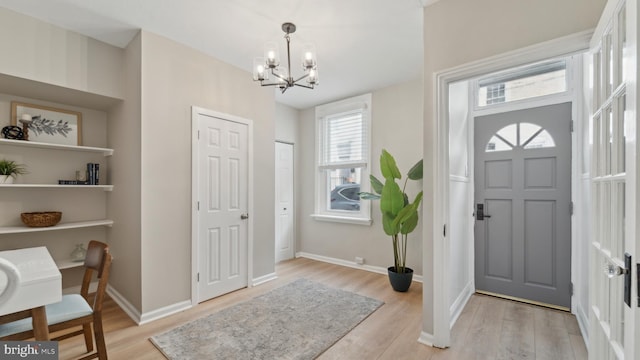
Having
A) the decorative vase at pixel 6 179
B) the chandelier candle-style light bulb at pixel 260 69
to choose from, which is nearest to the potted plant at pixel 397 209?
the chandelier candle-style light bulb at pixel 260 69

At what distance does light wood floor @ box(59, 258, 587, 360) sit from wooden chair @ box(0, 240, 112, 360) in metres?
0.37

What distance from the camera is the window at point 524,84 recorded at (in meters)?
2.77

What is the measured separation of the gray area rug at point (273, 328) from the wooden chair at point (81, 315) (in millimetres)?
495

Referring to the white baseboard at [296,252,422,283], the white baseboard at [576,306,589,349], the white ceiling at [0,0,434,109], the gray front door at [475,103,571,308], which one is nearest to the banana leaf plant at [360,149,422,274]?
the white baseboard at [296,252,422,283]

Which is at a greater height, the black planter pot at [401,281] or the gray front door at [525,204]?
the gray front door at [525,204]

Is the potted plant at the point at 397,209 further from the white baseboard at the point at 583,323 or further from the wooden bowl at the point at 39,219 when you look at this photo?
the wooden bowl at the point at 39,219

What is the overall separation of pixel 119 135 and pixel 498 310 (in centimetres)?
437

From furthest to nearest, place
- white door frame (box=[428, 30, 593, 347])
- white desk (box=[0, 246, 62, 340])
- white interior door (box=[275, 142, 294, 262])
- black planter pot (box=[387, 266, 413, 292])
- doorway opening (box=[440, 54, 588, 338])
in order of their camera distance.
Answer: white interior door (box=[275, 142, 294, 262]), black planter pot (box=[387, 266, 413, 292]), doorway opening (box=[440, 54, 588, 338]), white door frame (box=[428, 30, 593, 347]), white desk (box=[0, 246, 62, 340])

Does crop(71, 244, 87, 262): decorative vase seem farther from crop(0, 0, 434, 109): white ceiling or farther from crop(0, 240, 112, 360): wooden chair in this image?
crop(0, 0, 434, 109): white ceiling

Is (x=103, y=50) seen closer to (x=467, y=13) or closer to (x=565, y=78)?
(x=467, y=13)

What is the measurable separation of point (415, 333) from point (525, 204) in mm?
1839

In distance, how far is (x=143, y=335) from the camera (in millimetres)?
2312

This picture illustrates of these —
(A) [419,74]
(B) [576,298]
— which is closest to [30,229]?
(A) [419,74]

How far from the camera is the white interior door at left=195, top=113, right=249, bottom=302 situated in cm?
299
